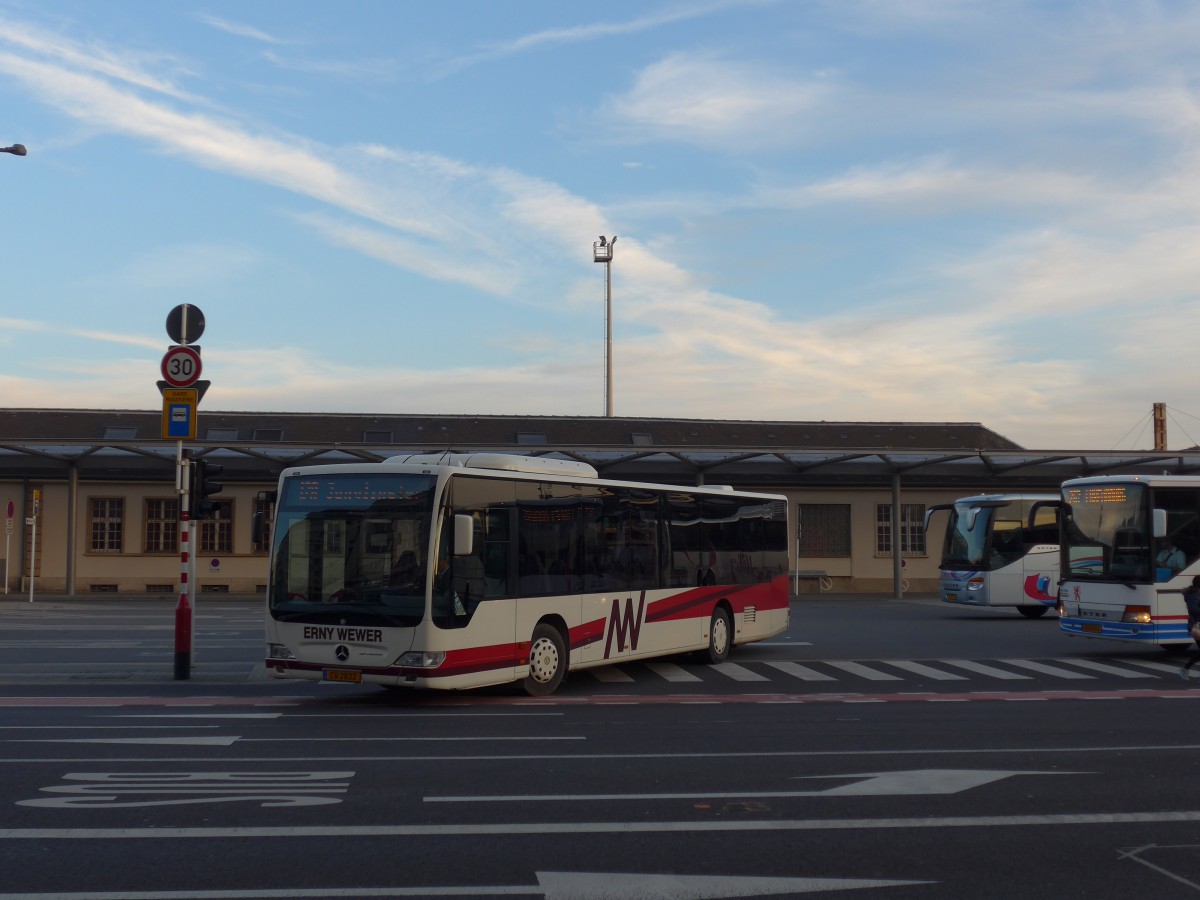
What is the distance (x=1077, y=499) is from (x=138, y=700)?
586 inches

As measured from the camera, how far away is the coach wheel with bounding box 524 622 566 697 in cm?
1534

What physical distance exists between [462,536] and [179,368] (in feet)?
20.9

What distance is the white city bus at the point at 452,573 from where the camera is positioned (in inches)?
544

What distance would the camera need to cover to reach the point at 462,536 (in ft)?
45.4

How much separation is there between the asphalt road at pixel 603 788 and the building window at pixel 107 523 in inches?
1052

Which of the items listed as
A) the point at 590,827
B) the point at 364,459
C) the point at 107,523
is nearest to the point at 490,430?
the point at 107,523

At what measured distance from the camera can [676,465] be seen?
132 ft

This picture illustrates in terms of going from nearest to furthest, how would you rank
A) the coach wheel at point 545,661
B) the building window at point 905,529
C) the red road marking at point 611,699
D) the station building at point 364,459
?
the red road marking at point 611,699 → the coach wheel at point 545,661 → the station building at point 364,459 → the building window at point 905,529

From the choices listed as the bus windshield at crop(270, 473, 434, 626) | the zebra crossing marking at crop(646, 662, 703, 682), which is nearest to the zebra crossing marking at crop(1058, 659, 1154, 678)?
the zebra crossing marking at crop(646, 662, 703, 682)

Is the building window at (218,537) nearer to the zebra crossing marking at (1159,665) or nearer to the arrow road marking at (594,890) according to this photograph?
the zebra crossing marking at (1159,665)

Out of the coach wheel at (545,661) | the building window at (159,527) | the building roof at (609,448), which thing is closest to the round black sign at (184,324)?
the coach wheel at (545,661)

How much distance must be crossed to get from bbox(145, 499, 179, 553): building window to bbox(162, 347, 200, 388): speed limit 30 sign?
26899 mm

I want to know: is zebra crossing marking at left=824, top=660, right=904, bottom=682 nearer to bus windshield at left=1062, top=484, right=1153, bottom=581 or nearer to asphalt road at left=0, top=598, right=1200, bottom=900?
asphalt road at left=0, top=598, right=1200, bottom=900

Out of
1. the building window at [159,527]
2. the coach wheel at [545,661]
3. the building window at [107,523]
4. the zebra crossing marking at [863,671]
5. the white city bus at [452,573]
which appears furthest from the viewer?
the building window at [159,527]
